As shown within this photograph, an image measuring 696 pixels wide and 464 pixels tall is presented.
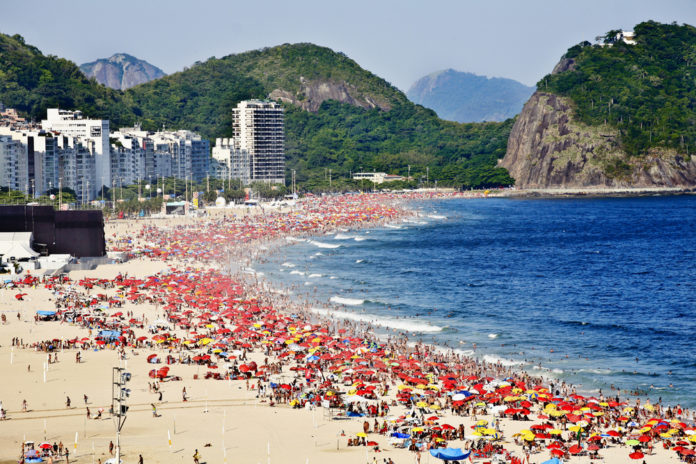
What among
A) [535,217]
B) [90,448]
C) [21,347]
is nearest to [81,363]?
[21,347]

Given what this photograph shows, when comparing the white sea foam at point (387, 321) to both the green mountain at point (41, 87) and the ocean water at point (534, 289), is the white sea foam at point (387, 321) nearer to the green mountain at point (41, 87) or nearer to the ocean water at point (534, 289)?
the ocean water at point (534, 289)

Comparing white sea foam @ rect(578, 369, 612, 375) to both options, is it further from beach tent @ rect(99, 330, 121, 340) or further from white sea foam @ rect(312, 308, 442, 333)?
beach tent @ rect(99, 330, 121, 340)

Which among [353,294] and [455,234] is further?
[455,234]

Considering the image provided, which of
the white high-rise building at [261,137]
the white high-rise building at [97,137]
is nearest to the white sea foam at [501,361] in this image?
the white high-rise building at [97,137]

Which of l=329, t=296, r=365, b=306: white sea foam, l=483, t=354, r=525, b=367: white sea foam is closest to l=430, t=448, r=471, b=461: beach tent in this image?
l=483, t=354, r=525, b=367: white sea foam

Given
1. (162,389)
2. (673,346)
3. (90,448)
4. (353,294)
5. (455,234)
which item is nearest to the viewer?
(90,448)

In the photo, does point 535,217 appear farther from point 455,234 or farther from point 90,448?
point 90,448
